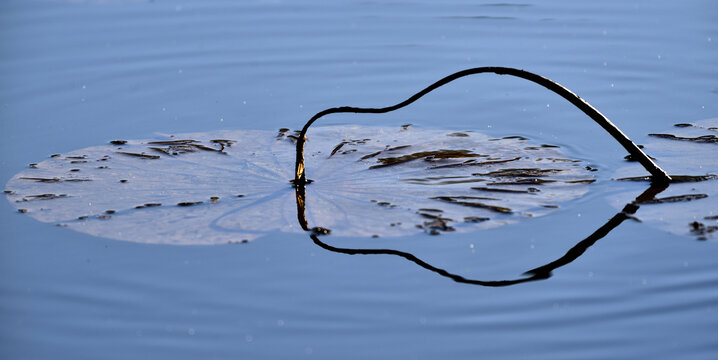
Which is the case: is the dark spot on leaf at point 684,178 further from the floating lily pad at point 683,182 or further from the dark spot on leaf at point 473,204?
the dark spot on leaf at point 473,204

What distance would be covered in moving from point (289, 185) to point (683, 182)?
1673 mm

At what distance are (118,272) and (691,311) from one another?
1.94 m

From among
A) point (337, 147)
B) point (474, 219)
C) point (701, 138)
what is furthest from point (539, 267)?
point (701, 138)

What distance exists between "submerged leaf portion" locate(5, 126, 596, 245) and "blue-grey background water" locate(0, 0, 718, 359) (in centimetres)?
9

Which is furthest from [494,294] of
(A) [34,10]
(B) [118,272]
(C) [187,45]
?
(A) [34,10]

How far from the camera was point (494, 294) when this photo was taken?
2818 millimetres

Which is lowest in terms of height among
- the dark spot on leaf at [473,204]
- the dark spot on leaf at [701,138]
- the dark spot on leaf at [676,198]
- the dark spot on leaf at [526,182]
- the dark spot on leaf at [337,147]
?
the dark spot on leaf at [473,204]

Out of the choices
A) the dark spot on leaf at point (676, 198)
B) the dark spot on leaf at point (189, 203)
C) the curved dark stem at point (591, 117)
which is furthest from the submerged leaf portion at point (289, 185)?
the dark spot on leaf at point (676, 198)

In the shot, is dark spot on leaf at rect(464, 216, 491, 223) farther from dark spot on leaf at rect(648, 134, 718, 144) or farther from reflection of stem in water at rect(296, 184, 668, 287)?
dark spot on leaf at rect(648, 134, 718, 144)

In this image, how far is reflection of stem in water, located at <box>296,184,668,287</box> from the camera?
293 centimetres

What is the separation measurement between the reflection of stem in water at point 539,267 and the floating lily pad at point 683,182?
0.04 metres

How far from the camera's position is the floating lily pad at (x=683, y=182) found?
3.28m

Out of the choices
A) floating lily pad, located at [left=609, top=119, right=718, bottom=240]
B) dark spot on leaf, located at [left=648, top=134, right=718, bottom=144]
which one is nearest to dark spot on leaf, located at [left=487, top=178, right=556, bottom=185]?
floating lily pad, located at [left=609, top=119, right=718, bottom=240]

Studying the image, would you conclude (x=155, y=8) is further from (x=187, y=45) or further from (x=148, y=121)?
(x=148, y=121)
